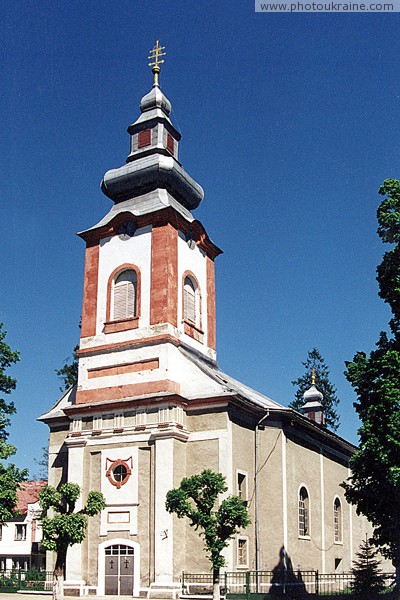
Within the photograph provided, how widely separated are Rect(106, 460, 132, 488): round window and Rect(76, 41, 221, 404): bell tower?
2766 millimetres

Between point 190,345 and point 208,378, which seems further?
point 190,345

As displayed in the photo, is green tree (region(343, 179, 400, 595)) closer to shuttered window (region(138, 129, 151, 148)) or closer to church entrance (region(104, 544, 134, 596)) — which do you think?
church entrance (region(104, 544, 134, 596))

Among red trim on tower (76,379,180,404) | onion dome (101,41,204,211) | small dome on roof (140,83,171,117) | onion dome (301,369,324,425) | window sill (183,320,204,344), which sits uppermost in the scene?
small dome on roof (140,83,171,117)

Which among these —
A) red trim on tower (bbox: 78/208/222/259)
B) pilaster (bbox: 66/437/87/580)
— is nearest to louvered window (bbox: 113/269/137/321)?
red trim on tower (bbox: 78/208/222/259)

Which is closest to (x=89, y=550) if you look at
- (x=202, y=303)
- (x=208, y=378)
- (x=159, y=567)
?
(x=159, y=567)

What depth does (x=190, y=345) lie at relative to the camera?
106ft

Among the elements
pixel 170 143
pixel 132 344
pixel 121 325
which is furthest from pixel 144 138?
pixel 132 344

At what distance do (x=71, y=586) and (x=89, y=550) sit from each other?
144cm

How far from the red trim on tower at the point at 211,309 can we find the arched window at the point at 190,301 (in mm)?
943

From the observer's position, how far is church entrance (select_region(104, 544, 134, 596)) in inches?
1099

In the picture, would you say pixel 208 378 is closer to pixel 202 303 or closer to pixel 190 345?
pixel 190 345

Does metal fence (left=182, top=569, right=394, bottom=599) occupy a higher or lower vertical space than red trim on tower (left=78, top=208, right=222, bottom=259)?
lower

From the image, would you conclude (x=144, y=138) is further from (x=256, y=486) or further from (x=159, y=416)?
(x=256, y=486)

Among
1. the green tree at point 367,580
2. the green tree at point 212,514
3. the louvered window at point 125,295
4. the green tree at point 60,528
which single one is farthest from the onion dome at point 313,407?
the green tree at point 60,528
